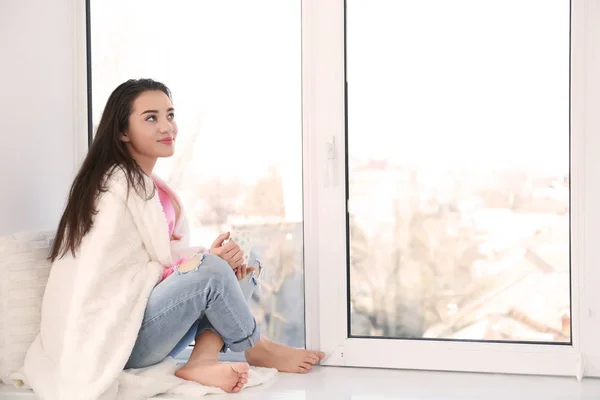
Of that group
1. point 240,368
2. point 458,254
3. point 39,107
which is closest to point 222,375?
point 240,368

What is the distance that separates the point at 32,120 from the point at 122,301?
2.34 ft

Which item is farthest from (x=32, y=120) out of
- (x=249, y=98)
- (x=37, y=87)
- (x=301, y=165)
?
(x=301, y=165)

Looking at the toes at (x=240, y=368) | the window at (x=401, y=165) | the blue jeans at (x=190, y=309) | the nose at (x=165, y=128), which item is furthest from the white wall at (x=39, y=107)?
the toes at (x=240, y=368)

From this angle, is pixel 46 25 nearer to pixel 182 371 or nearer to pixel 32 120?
pixel 32 120

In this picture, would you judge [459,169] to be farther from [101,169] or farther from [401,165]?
[101,169]

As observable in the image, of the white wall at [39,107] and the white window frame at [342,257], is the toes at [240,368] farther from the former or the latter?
the white wall at [39,107]

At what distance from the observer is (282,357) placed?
2.14 metres

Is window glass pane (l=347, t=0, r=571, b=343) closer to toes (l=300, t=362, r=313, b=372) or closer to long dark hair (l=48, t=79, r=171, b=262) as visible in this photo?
toes (l=300, t=362, r=313, b=372)

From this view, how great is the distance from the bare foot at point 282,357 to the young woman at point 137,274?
143 mm

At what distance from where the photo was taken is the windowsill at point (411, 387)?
187 cm

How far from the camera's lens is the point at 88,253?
1.88m

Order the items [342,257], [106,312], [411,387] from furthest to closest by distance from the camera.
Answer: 1. [342,257]
2. [411,387]
3. [106,312]

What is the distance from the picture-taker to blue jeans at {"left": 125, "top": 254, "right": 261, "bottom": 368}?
1.87m

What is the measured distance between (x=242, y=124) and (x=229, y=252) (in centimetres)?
48
